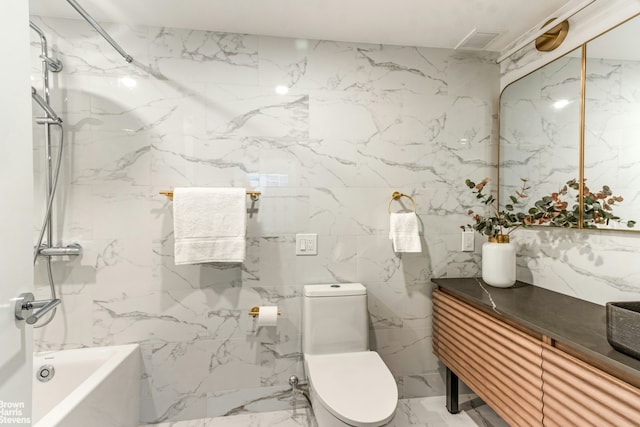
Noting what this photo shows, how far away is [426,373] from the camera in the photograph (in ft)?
6.61

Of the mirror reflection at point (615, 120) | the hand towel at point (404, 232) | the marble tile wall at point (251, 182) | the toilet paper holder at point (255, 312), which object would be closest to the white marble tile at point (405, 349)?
the marble tile wall at point (251, 182)

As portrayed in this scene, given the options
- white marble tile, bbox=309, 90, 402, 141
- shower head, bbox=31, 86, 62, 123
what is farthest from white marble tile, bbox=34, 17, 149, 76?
white marble tile, bbox=309, 90, 402, 141

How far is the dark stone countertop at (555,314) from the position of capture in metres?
0.95

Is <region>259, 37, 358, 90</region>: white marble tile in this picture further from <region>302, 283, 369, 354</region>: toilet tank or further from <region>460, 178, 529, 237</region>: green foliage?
<region>302, 283, 369, 354</region>: toilet tank

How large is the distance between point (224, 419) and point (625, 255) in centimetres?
213

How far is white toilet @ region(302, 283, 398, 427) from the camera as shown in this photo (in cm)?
128

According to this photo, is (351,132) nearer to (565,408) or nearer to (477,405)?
(565,408)

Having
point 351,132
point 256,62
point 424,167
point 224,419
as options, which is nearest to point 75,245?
point 224,419

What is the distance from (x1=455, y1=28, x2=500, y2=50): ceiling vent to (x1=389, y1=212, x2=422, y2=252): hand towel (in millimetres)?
1058

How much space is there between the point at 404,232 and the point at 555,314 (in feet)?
2.60

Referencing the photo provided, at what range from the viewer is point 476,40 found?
189 cm

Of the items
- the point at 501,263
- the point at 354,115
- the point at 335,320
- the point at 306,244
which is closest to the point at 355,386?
the point at 335,320

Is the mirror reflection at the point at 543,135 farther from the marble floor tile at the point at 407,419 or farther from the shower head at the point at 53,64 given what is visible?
the shower head at the point at 53,64

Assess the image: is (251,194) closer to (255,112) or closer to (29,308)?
(255,112)
